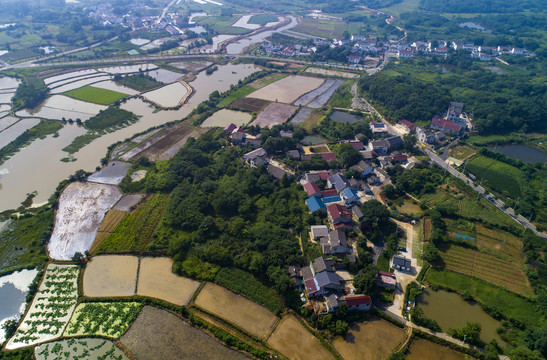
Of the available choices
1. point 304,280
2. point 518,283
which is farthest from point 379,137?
point 304,280

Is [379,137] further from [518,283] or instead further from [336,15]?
[336,15]

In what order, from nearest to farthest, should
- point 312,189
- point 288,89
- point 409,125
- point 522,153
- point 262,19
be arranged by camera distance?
point 312,189 < point 522,153 < point 409,125 < point 288,89 < point 262,19

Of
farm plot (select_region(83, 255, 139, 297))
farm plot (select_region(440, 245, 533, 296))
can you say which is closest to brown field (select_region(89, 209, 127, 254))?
farm plot (select_region(83, 255, 139, 297))

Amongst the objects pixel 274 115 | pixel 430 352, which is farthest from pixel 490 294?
pixel 274 115

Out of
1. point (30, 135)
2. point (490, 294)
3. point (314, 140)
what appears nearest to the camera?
point (490, 294)

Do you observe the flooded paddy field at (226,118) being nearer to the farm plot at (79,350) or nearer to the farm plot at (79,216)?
the farm plot at (79,216)

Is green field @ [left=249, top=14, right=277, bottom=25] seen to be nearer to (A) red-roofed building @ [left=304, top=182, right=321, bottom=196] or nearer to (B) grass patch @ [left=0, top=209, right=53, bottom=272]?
(A) red-roofed building @ [left=304, top=182, right=321, bottom=196]

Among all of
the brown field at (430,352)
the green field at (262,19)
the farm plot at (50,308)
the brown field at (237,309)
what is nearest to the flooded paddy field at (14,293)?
the farm plot at (50,308)

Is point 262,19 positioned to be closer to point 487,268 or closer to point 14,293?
point 487,268
